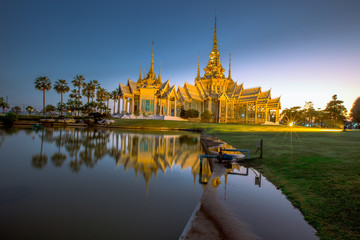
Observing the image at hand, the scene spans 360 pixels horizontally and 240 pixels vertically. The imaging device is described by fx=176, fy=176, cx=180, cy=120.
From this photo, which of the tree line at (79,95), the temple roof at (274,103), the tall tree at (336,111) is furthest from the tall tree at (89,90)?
the tall tree at (336,111)

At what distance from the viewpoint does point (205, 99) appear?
168ft

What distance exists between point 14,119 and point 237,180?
141 ft

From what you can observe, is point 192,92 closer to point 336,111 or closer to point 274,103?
point 274,103

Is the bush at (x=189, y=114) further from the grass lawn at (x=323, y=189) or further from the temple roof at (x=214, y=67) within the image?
the grass lawn at (x=323, y=189)

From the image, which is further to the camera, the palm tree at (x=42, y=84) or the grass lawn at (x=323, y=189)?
the palm tree at (x=42, y=84)

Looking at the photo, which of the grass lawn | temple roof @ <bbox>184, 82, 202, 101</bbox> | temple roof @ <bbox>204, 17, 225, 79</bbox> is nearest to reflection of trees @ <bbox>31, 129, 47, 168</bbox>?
the grass lawn

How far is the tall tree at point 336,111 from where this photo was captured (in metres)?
63.7

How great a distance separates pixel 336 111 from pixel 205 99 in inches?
2022

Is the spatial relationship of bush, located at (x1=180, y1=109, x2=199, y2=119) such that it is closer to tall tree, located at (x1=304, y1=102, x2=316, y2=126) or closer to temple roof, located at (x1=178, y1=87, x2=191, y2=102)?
temple roof, located at (x1=178, y1=87, x2=191, y2=102)

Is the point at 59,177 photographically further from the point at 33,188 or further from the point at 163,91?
the point at 163,91

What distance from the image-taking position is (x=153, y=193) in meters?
4.82

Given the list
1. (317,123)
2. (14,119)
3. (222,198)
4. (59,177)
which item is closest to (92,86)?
(14,119)

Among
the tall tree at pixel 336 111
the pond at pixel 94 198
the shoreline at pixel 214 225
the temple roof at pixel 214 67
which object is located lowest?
the pond at pixel 94 198

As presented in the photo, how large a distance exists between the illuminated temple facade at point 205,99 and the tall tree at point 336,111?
2975cm
